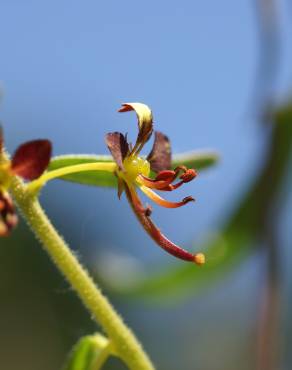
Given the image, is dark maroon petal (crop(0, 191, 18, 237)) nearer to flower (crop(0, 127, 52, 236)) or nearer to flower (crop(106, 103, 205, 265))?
flower (crop(0, 127, 52, 236))

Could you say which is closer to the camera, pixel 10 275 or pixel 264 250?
pixel 264 250

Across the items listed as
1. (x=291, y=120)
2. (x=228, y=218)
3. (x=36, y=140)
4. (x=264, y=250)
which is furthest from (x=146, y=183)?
(x=228, y=218)

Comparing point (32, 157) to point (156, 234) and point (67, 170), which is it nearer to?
point (67, 170)

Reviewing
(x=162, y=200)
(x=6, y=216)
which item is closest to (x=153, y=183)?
(x=162, y=200)

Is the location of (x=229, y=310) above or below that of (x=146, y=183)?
below

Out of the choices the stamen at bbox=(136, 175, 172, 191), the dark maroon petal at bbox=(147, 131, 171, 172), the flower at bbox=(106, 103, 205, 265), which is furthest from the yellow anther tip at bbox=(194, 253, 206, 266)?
the dark maroon petal at bbox=(147, 131, 171, 172)

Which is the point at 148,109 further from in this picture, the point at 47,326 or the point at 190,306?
the point at 190,306

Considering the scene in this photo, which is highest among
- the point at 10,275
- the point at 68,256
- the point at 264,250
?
the point at 68,256
